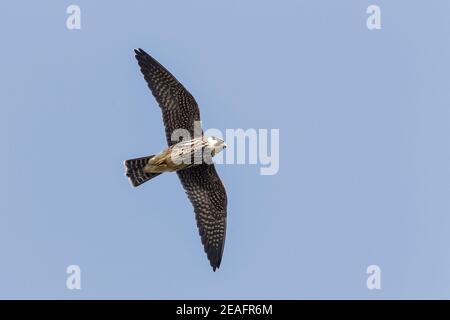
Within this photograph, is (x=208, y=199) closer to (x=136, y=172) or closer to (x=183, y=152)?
(x=183, y=152)

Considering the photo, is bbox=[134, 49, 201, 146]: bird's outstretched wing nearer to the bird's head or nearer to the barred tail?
the bird's head

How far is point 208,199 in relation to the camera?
19031 mm

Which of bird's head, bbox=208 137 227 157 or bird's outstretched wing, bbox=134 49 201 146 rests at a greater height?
bird's outstretched wing, bbox=134 49 201 146

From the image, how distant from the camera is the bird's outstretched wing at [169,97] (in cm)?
1862

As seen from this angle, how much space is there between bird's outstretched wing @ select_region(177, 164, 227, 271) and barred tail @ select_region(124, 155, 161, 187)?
92 centimetres

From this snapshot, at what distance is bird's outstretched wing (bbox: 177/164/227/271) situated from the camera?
18844 millimetres

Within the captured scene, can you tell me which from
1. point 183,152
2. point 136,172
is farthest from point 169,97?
point 136,172

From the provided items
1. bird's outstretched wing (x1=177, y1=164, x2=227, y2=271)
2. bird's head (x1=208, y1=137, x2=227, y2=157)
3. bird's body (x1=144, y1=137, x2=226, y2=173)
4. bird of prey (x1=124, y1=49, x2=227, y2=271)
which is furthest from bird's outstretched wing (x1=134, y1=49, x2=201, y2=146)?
bird's outstretched wing (x1=177, y1=164, x2=227, y2=271)

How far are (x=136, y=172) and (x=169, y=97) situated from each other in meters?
1.45
